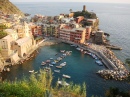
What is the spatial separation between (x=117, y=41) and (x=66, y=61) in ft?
61.2

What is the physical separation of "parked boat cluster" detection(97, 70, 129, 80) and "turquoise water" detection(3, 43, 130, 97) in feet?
2.34

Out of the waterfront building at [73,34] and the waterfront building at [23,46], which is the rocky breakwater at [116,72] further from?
the waterfront building at [23,46]

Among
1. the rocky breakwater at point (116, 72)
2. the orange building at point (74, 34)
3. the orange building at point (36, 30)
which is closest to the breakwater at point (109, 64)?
the rocky breakwater at point (116, 72)

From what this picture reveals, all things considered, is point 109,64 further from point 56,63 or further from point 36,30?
point 36,30

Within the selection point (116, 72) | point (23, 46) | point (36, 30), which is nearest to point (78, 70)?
point (116, 72)

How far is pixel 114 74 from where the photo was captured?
2439 centimetres

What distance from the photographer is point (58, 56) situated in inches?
1249

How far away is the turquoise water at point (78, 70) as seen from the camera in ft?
73.0

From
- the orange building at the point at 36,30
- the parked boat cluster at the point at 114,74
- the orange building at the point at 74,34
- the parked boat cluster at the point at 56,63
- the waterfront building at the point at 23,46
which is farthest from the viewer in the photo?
the orange building at the point at 36,30

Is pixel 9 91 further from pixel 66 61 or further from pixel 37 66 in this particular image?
pixel 66 61

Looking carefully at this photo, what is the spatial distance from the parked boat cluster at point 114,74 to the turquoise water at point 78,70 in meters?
0.71

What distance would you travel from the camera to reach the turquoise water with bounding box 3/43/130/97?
2224 cm

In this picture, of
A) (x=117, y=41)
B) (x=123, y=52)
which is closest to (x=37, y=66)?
(x=123, y=52)

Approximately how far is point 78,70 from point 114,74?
5059 millimetres
